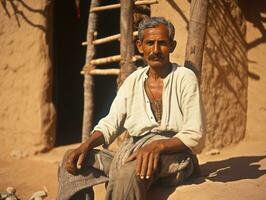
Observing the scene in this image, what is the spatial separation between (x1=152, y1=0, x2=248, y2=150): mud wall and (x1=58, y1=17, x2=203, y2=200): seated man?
2.30 metres

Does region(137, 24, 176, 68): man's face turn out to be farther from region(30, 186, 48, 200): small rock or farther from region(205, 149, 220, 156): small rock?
region(205, 149, 220, 156): small rock

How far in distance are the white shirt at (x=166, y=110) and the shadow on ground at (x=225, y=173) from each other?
0.30m

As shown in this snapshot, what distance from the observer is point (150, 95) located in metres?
2.62

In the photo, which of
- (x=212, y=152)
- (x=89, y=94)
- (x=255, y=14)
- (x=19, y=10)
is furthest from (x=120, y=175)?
(x=19, y=10)

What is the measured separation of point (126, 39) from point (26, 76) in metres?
2.15

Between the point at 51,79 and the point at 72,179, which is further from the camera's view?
the point at 51,79

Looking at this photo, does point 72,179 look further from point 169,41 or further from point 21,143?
point 21,143

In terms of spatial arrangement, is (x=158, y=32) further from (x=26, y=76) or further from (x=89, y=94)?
(x=26, y=76)

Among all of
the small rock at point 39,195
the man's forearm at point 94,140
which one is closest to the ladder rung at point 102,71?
the small rock at point 39,195

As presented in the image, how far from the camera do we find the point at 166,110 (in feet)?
8.18

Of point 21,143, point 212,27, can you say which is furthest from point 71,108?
point 212,27

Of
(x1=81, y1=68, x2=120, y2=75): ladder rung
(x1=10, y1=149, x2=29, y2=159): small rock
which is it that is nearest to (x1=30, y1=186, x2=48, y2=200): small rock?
(x1=10, y1=149, x2=29, y2=159): small rock

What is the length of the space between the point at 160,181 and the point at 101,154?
40 cm

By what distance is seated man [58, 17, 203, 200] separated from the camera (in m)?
2.25
